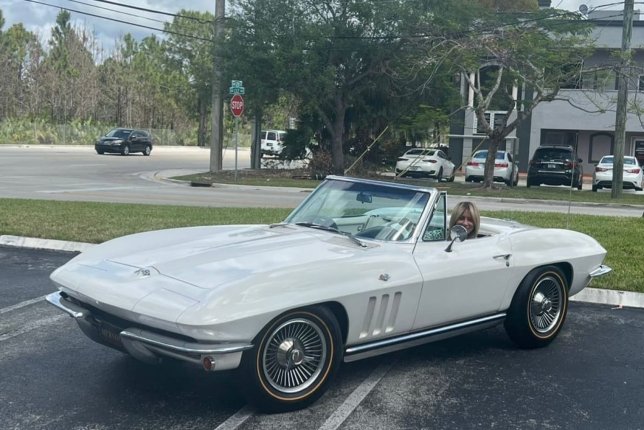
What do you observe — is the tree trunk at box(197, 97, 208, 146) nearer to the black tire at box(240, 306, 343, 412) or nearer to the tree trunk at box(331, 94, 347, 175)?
the tree trunk at box(331, 94, 347, 175)

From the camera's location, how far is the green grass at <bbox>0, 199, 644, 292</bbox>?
29.9 ft

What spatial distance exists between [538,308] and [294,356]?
7.94 ft

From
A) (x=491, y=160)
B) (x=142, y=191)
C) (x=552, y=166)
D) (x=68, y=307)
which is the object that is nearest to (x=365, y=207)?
(x=68, y=307)

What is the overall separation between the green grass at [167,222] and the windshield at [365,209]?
3496 mm

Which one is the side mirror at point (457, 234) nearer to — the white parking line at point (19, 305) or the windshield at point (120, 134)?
the white parking line at point (19, 305)

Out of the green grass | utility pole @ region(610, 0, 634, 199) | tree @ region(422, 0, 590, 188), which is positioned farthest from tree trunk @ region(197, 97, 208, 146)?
the green grass

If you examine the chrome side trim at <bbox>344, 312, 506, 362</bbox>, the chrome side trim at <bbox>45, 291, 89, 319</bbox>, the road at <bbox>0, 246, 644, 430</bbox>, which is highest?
the chrome side trim at <bbox>45, 291, 89, 319</bbox>

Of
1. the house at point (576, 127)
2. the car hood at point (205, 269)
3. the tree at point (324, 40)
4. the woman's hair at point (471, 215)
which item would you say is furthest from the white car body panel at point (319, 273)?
the house at point (576, 127)

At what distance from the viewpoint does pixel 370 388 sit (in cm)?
466

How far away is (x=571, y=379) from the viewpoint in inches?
197

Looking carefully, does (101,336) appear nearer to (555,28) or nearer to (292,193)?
(292,193)

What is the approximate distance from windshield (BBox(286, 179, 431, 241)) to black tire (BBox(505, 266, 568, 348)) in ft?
3.70

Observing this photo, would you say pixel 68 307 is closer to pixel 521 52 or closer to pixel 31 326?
pixel 31 326

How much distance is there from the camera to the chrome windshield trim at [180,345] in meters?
3.75
